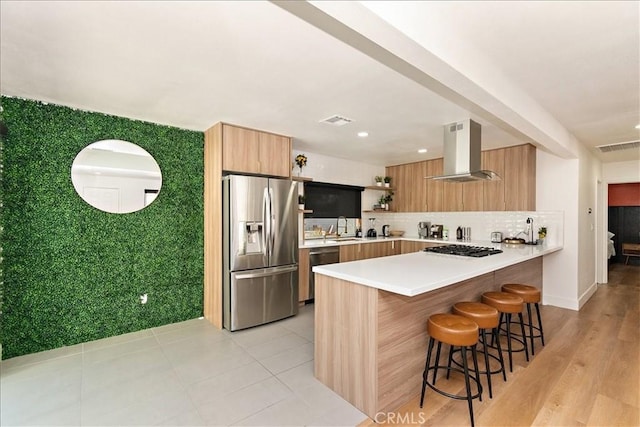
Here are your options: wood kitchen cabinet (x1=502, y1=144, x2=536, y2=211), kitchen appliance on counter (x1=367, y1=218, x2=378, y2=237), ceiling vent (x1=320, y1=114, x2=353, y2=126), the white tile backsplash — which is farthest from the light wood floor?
kitchen appliance on counter (x1=367, y1=218, x2=378, y2=237)

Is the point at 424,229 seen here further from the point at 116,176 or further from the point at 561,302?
the point at 116,176

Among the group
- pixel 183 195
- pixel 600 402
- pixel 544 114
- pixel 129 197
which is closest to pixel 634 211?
pixel 544 114

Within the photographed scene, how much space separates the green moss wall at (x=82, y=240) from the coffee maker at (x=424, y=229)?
13.1 feet

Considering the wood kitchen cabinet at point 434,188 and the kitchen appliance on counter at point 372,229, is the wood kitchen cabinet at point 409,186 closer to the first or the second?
the wood kitchen cabinet at point 434,188

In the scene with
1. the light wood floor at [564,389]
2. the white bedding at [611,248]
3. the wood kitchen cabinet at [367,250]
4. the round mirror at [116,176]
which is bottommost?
the light wood floor at [564,389]

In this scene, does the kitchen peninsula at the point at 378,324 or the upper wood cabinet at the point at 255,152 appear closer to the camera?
the kitchen peninsula at the point at 378,324

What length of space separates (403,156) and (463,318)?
3.72 metres

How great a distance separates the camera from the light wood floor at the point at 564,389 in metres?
1.97

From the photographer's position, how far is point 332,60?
2.07 metres

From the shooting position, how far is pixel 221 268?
11.5 ft

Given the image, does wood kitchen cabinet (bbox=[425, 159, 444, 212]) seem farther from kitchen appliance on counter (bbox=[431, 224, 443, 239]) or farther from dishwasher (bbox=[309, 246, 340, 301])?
dishwasher (bbox=[309, 246, 340, 301])

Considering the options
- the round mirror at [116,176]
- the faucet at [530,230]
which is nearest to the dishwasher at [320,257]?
the round mirror at [116,176]

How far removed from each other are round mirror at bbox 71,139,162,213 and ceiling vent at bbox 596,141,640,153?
617cm

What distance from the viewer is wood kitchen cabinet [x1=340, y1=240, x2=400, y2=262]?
4.88 meters
